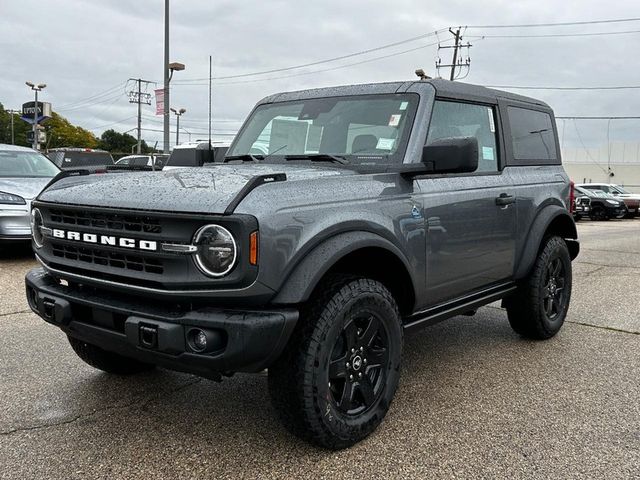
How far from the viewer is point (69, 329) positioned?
290cm

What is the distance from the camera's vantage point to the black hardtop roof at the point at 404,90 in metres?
3.71

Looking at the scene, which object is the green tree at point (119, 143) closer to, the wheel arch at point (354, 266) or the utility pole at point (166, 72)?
the utility pole at point (166, 72)

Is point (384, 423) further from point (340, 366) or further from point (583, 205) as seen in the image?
point (583, 205)

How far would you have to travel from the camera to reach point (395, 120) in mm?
3555

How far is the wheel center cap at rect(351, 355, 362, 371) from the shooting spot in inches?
115

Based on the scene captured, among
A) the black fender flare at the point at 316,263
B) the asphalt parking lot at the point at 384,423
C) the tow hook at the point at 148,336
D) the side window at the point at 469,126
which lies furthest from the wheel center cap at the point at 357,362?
the side window at the point at 469,126

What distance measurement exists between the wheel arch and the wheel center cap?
0.43 m

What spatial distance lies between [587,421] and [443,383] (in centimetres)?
88

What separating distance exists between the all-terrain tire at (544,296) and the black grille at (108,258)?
9.79 ft

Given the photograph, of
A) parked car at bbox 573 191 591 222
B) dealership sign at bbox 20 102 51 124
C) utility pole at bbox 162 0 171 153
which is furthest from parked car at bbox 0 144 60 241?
dealership sign at bbox 20 102 51 124

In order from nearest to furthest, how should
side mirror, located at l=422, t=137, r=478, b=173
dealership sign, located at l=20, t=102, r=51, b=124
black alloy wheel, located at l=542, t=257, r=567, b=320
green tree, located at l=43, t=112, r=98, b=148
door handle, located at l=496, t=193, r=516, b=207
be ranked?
1. side mirror, located at l=422, t=137, r=478, b=173
2. door handle, located at l=496, t=193, r=516, b=207
3. black alloy wheel, located at l=542, t=257, r=567, b=320
4. dealership sign, located at l=20, t=102, r=51, b=124
5. green tree, located at l=43, t=112, r=98, b=148

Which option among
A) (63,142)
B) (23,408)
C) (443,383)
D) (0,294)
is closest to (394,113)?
(443,383)

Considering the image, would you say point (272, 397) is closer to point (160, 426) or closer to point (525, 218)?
point (160, 426)

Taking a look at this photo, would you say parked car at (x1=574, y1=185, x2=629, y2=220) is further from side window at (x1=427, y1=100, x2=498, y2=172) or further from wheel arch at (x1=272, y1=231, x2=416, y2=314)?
wheel arch at (x1=272, y1=231, x2=416, y2=314)
